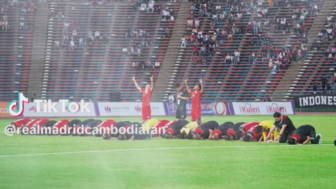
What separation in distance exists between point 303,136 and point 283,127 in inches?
20.8

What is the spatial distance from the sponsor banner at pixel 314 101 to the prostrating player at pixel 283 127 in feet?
72.3

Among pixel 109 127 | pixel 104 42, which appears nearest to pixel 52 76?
pixel 104 42

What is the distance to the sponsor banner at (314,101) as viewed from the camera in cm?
4125

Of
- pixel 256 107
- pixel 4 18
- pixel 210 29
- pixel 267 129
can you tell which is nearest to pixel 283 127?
pixel 267 129

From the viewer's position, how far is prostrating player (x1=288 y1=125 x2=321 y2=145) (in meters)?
19.2

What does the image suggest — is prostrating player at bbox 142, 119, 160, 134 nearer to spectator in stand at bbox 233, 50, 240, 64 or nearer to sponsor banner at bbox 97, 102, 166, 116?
sponsor banner at bbox 97, 102, 166, 116

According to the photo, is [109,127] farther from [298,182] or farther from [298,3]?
[298,3]

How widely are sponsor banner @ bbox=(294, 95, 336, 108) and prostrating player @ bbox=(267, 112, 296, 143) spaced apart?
867 inches

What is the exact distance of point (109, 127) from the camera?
71.6ft

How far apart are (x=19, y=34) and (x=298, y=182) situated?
27.3 feet

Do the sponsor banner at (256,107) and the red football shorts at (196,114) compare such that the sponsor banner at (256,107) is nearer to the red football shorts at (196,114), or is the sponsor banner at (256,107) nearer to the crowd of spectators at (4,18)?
the red football shorts at (196,114)

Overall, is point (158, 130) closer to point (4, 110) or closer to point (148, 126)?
point (148, 126)

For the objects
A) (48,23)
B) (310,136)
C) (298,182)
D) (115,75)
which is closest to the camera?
(298,182)

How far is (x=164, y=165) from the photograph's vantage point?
14461 millimetres
